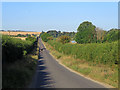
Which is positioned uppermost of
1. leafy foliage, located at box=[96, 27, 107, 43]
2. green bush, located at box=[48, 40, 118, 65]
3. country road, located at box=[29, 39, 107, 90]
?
leafy foliage, located at box=[96, 27, 107, 43]

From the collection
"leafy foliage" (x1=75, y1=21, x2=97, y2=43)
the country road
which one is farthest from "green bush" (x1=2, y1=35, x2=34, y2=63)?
"leafy foliage" (x1=75, y1=21, x2=97, y2=43)

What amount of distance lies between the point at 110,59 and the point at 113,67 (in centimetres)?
95

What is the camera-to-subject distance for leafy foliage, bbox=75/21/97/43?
58522mm

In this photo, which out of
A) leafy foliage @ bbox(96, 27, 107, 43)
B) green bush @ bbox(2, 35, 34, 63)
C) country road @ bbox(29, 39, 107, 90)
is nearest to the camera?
green bush @ bbox(2, 35, 34, 63)

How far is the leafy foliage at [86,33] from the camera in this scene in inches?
2304

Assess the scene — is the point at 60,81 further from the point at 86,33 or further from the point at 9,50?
the point at 86,33

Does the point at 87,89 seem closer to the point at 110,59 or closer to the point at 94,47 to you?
the point at 110,59

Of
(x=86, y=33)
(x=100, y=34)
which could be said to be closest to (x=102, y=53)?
(x=100, y=34)

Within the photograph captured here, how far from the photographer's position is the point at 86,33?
6053 cm

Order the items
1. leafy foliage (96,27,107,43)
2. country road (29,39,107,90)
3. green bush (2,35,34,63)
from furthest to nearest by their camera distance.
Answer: leafy foliage (96,27,107,43)
country road (29,39,107,90)
green bush (2,35,34,63)

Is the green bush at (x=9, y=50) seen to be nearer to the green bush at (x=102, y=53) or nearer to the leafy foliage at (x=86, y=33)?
the green bush at (x=102, y=53)

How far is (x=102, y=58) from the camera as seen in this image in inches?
878

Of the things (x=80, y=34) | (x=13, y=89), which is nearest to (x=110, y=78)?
(x=13, y=89)

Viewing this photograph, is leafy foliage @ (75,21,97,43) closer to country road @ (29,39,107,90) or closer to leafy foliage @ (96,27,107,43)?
leafy foliage @ (96,27,107,43)
